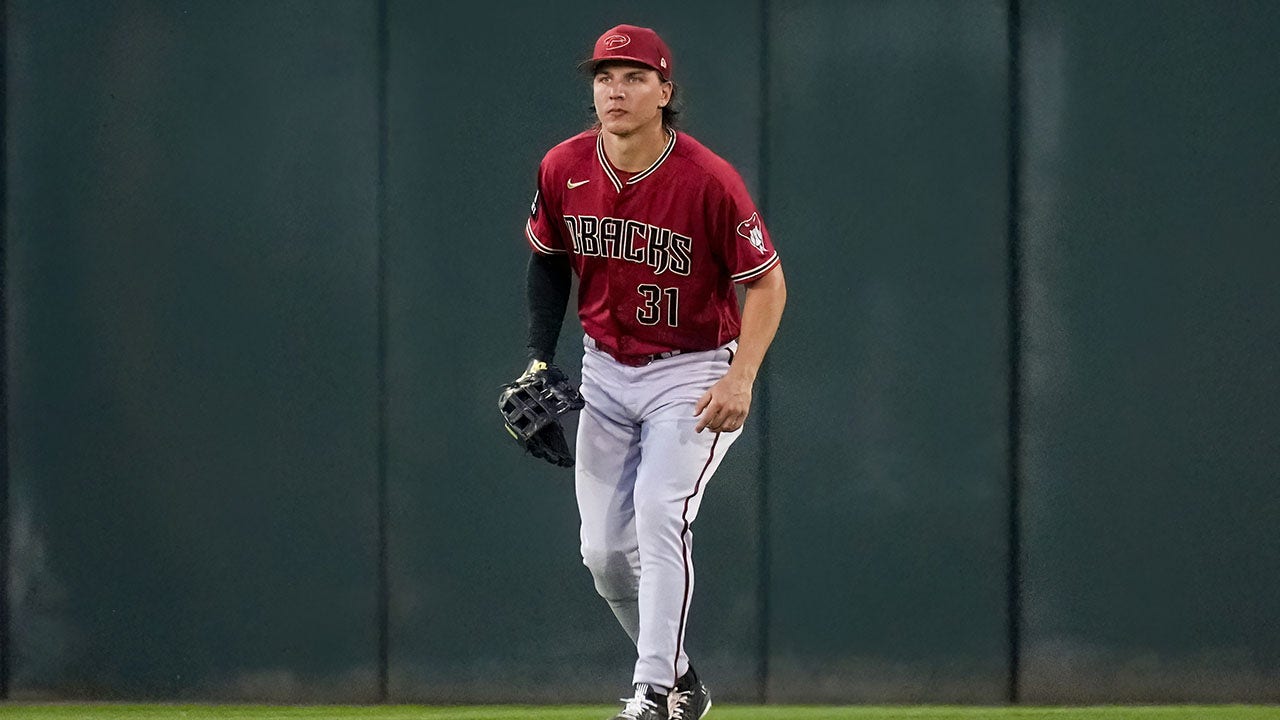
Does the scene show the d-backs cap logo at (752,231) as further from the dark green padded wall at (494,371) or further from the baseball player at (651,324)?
the dark green padded wall at (494,371)

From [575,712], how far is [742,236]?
217cm

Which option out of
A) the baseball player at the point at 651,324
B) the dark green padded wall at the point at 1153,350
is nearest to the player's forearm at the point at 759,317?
the baseball player at the point at 651,324

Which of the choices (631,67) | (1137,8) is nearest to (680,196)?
(631,67)

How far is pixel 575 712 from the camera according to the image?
17.6ft

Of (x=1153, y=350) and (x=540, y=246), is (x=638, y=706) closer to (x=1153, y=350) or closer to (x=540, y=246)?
(x=540, y=246)

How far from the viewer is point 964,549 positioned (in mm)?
5539

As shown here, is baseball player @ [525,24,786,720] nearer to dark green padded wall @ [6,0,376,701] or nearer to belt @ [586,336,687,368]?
belt @ [586,336,687,368]

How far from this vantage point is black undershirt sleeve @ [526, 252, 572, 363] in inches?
168

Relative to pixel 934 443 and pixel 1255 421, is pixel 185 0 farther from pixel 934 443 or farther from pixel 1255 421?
pixel 1255 421

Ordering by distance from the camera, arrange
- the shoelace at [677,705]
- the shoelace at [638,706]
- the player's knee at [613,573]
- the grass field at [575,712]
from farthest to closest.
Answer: the grass field at [575,712] → the player's knee at [613,573] → the shoelace at [677,705] → the shoelace at [638,706]

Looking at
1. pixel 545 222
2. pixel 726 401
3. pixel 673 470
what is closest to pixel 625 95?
pixel 545 222

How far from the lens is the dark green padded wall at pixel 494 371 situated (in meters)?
5.56

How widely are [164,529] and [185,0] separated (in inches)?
76.3

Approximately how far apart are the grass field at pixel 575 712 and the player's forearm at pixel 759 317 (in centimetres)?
176
